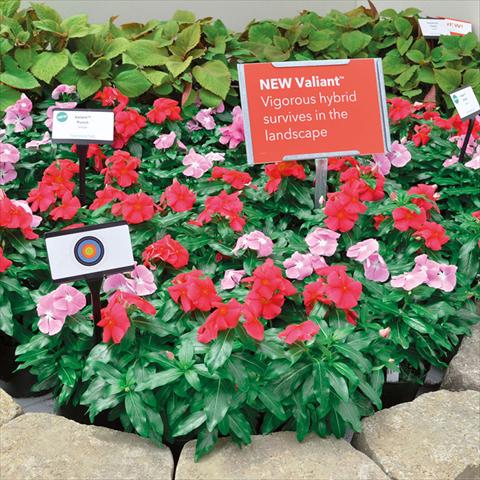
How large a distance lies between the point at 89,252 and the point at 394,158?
164 cm

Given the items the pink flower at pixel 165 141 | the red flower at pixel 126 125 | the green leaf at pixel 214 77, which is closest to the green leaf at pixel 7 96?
the red flower at pixel 126 125

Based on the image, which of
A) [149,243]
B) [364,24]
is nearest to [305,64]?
[149,243]

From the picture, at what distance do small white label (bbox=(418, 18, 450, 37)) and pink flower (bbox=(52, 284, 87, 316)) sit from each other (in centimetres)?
304

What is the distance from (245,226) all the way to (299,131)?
41 cm

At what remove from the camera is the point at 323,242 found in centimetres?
215

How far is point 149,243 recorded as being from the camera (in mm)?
2318

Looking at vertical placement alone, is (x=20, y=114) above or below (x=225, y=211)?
above

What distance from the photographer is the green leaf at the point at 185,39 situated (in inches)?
138

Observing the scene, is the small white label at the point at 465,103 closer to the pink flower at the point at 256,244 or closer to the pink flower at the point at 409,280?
the pink flower at the point at 409,280

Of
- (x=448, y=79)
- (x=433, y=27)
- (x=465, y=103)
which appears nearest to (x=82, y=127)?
(x=465, y=103)

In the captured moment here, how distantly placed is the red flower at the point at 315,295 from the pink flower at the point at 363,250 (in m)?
0.22

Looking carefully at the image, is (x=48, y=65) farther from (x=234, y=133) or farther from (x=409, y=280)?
(x=409, y=280)

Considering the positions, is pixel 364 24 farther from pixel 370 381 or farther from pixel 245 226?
pixel 370 381

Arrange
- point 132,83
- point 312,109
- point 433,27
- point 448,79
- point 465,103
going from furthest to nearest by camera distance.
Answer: point 433,27, point 448,79, point 132,83, point 465,103, point 312,109
